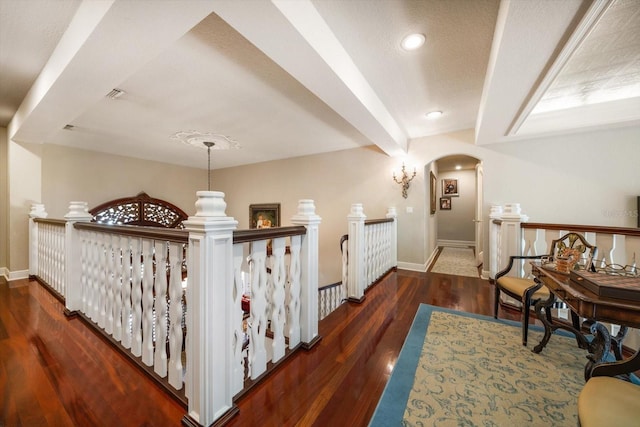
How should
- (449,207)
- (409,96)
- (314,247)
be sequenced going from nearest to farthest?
1. (314,247)
2. (409,96)
3. (449,207)

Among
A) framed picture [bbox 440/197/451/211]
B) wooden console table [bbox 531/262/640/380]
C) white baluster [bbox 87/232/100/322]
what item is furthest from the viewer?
framed picture [bbox 440/197/451/211]

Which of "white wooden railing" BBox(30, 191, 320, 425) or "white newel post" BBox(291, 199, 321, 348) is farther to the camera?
"white newel post" BBox(291, 199, 321, 348)

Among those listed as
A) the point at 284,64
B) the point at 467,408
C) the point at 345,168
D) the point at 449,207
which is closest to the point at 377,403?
the point at 467,408

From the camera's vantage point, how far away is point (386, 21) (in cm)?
162

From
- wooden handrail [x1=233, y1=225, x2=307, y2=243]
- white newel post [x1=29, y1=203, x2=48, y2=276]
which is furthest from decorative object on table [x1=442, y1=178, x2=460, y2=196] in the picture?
white newel post [x1=29, y1=203, x2=48, y2=276]

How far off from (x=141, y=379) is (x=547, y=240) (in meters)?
3.58

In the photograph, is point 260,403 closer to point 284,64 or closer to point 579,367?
point 579,367

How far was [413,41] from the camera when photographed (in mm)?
1813

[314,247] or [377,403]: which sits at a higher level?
[314,247]

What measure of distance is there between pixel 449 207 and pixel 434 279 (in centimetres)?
461

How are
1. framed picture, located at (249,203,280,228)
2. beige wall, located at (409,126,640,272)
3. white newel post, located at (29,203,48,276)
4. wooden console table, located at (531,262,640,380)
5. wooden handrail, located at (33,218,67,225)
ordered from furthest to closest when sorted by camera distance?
1. framed picture, located at (249,203,280,228)
2. white newel post, located at (29,203,48,276)
3. beige wall, located at (409,126,640,272)
4. wooden handrail, located at (33,218,67,225)
5. wooden console table, located at (531,262,640,380)

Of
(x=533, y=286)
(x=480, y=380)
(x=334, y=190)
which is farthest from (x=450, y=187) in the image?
(x=480, y=380)

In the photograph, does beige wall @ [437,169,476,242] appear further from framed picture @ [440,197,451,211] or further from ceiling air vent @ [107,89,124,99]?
ceiling air vent @ [107,89,124,99]

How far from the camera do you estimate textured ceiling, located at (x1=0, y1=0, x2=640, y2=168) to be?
1357 mm
